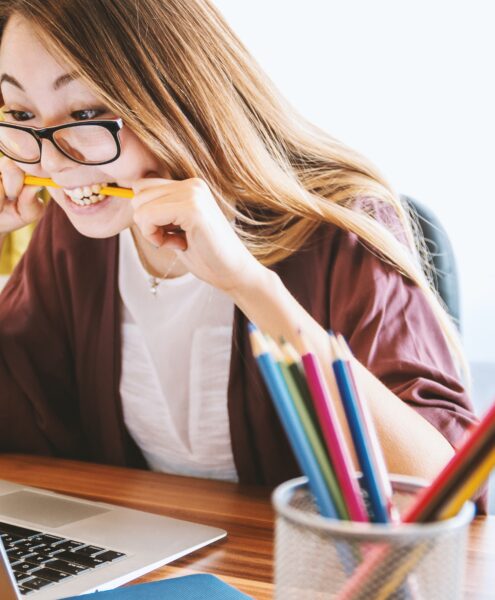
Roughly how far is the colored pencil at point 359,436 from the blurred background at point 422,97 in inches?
53.8

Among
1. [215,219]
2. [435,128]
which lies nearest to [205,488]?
[215,219]

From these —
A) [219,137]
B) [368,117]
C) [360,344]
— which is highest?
[368,117]

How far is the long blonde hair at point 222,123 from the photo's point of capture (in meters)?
0.93

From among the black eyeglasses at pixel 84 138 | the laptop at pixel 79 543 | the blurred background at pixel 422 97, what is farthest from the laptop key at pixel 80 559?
the blurred background at pixel 422 97

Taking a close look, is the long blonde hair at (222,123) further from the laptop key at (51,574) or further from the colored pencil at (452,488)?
the colored pencil at (452,488)

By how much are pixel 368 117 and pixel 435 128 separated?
0.16 m

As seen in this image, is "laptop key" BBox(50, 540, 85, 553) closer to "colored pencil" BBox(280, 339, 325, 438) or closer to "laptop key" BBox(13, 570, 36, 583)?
"laptop key" BBox(13, 570, 36, 583)

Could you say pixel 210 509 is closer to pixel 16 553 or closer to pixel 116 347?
pixel 16 553

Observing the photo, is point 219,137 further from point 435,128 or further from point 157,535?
point 435,128

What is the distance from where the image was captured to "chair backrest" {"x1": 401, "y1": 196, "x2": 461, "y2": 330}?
106cm

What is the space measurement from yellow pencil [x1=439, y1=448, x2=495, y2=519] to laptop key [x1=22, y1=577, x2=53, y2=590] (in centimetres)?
38

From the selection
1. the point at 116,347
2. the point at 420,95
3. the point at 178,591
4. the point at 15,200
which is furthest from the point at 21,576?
the point at 420,95

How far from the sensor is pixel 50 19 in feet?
3.07

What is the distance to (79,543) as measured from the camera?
0.68 metres
